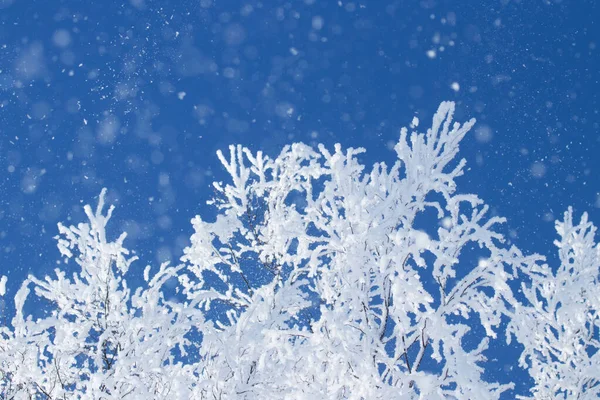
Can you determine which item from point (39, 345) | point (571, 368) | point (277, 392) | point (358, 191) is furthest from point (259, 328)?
point (571, 368)

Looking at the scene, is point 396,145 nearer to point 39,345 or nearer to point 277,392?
point 277,392

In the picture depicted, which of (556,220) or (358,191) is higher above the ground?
(556,220)

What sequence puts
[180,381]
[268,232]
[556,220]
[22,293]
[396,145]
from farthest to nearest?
[556,220]
[268,232]
[22,293]
[396,145]
[180,381]

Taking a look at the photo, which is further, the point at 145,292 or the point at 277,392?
the point at 145,292

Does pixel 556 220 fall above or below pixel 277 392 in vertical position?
above

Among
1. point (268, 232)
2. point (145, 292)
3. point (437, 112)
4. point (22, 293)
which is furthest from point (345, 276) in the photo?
point (22, 293)

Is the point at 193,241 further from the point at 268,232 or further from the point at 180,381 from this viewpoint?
the point at 180,381

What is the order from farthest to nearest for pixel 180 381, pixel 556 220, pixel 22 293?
pixel 556 220, pixel 22 293, pixel 180 381

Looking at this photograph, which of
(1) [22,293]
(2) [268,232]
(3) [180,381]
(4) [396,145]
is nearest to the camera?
(3) [180,381]

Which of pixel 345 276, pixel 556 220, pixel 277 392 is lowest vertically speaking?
pixel 277 392
